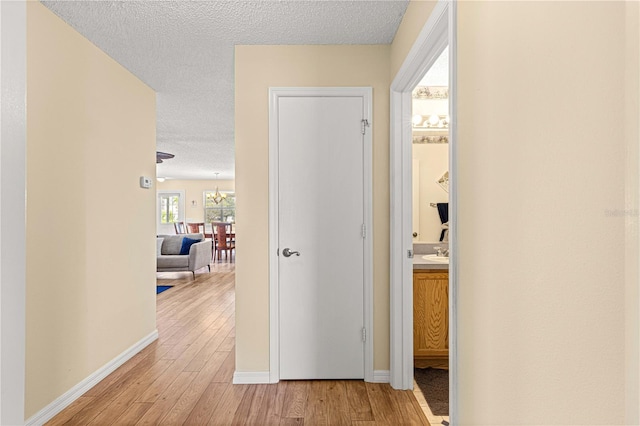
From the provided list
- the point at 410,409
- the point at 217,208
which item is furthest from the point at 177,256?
the point at 410,409

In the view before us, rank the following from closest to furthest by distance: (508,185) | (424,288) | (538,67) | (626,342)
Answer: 1. (626,342)
2. (538,67)
3. (508,185)
4. (424,288)

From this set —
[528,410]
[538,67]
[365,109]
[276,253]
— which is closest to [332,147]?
[365,109]

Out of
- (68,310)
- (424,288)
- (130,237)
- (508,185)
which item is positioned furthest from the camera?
(130,237)

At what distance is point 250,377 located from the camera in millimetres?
2799

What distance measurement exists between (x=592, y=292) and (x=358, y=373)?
89.1 inches

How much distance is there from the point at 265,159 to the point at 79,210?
1.33 m

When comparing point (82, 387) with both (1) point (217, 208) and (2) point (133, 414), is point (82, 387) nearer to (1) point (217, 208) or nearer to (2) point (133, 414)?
(2) point (133, 414)

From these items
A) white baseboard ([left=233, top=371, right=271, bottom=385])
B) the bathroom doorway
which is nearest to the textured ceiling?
the bathroom doorway

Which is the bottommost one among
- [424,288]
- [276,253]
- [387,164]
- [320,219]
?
[424,288]

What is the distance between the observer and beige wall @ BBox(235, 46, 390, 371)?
281cm

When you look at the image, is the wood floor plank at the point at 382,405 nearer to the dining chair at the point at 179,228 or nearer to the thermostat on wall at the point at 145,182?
the thermostat on wall at the point at 145,182

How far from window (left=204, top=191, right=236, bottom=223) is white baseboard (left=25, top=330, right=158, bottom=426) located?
9.63m

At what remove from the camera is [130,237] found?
3402 mm

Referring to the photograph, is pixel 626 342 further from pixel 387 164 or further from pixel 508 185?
pixel 387 164
